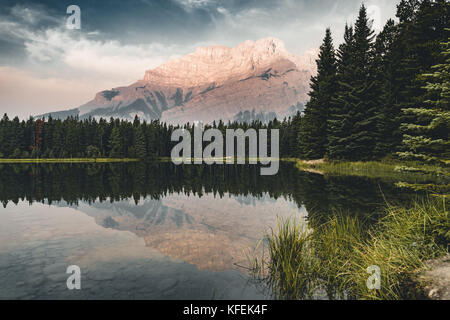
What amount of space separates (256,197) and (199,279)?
47.1ft

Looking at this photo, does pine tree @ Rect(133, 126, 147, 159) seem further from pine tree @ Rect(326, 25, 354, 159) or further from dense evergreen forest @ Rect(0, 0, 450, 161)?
pine tree @ Rect(326, 25, 354, 159)

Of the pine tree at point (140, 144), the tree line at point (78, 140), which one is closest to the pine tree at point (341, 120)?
the tree line at point (78, 140)

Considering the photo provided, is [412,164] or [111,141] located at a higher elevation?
[111,141]

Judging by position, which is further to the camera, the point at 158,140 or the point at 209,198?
the point at 158,140

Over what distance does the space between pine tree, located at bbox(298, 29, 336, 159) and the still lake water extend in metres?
28.3

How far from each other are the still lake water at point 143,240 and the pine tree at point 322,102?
92.8 feet

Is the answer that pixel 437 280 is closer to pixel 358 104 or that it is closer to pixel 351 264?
pixel 351 264

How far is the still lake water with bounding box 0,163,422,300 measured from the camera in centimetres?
673

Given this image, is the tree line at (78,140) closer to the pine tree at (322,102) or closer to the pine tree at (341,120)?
the pine tree at (322,102)

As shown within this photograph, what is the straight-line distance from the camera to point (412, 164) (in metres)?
27.7

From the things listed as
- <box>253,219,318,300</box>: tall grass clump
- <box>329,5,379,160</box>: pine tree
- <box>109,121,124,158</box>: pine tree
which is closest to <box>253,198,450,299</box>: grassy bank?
<box>253,219,318,300</box>: tall grass clump
